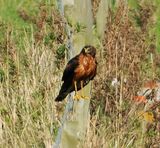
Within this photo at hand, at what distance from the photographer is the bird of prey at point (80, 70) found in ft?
13.7

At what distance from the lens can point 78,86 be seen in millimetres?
4348

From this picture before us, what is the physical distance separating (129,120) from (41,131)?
2.53 ft

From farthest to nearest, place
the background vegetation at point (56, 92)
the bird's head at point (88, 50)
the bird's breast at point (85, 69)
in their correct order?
the background vegetation at point (56, 92), the bird's breast at point (85, 69), the bird's head at point (88, 50)

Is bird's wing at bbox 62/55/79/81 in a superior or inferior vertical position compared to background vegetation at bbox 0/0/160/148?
superior

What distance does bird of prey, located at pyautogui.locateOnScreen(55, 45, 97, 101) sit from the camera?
4.18 m

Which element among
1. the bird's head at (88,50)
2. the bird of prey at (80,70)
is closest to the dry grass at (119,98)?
the bird of prey at (80,70)

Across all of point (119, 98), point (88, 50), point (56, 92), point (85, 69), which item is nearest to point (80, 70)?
point (85, 69)

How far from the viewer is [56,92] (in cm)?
591

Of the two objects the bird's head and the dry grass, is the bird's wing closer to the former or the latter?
the bird's head

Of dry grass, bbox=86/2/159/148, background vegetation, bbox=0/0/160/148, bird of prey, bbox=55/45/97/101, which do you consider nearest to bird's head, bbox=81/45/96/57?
bird of prey, bbox=55/45/97/101

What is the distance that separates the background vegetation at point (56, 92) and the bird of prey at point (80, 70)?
47 centimetres

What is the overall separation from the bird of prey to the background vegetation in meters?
0.47

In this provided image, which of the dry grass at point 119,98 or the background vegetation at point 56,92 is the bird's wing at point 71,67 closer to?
the background vegetation at point 56,92

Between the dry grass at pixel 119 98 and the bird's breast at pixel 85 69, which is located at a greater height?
the bird's breast at pixel 85 69
